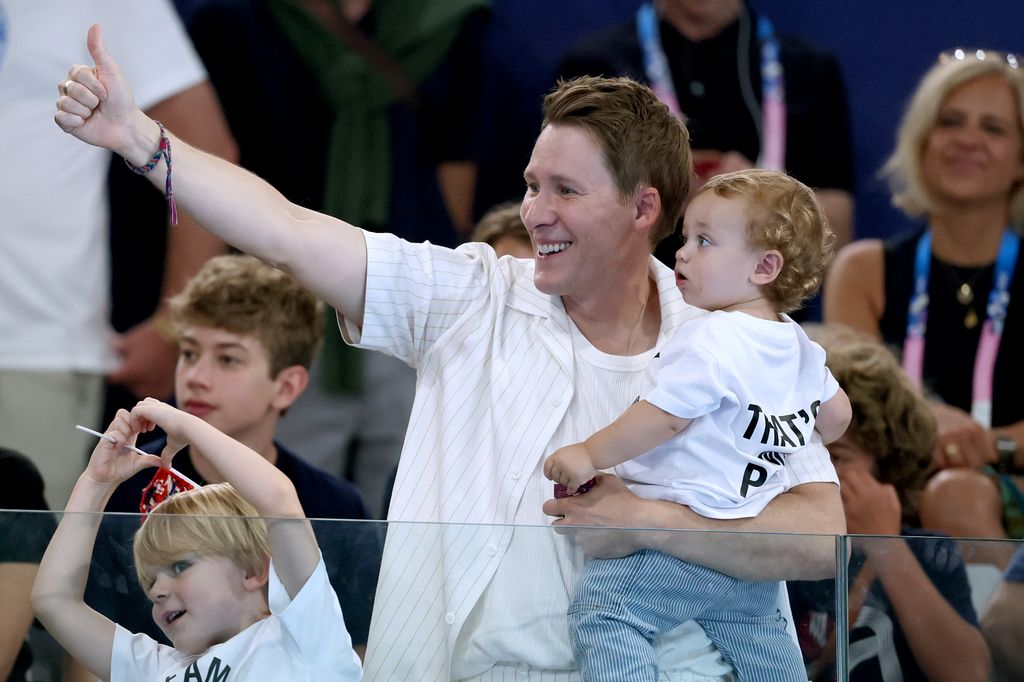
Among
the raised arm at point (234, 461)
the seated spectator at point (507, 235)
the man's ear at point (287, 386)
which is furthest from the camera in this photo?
the seated spectator at point (507, 235)

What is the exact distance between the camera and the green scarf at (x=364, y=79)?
411 centimetres

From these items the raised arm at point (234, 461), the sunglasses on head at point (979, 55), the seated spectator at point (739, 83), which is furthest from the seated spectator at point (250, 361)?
the sunglasses on head at point (979, 55)

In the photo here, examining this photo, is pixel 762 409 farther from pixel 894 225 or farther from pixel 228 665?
pixel 894 225

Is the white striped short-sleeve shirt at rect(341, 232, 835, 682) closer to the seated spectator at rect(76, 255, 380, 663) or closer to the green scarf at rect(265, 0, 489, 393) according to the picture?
the seated spectator at rect(76, 255, 380, 663)

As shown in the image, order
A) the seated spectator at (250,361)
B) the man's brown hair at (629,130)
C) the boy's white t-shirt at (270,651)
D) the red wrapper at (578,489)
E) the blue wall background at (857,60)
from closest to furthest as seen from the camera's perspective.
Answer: the boy's white t-shirt at (270,651)
the red wrapper at (578,489)
the man's brown hair at (629,130)
the seated spectator at (250,361)
the blue wall background at (857,60)

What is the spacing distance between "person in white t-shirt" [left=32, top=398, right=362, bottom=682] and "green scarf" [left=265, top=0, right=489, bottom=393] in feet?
8.19

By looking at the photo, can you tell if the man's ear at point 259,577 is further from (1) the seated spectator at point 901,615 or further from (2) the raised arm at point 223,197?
(1) the seated spectator at point 901,615

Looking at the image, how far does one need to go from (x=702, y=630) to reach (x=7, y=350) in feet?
8.80

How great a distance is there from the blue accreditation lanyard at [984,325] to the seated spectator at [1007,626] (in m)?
2.24

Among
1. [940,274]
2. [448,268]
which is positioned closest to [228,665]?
[448,268]

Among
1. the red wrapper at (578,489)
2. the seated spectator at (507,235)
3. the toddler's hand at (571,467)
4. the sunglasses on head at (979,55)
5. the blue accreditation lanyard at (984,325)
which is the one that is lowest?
the blue accreditation lanyard at (984,325)

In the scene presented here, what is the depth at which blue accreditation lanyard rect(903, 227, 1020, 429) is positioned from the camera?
12.9 ft

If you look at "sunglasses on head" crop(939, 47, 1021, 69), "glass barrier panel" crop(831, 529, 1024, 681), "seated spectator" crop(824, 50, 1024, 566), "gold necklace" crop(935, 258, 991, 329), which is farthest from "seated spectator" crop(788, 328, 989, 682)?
"sunglasses on head" crop(939, 47, 1021, 69)

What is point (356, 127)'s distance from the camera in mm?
4141
